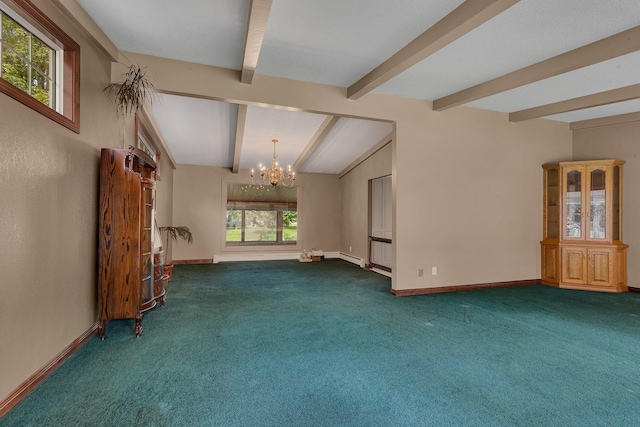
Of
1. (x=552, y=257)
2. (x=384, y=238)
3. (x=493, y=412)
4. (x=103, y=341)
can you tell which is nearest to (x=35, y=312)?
(x=103, y=341)

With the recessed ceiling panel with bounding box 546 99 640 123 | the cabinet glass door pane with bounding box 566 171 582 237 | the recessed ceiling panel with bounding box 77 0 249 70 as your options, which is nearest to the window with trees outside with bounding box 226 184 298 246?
the recessed ceiling panel with bounding box 77 0 249 70

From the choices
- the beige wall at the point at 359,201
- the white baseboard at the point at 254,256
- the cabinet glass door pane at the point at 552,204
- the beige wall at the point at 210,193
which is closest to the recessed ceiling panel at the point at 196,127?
the beige wall at the point at 210,193

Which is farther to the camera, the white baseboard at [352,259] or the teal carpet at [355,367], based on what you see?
the white baseboard at [352,259]

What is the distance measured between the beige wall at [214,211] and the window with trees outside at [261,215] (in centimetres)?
24

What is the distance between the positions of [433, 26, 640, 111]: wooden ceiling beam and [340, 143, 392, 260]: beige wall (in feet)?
8.72

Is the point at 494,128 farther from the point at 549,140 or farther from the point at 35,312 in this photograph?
the point at 35,312

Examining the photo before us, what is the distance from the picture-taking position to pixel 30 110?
208 centimetres

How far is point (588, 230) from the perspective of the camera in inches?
204

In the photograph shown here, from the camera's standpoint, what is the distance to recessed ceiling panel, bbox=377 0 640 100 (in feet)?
8.91

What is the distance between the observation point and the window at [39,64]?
6.58ft

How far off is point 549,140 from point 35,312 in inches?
293

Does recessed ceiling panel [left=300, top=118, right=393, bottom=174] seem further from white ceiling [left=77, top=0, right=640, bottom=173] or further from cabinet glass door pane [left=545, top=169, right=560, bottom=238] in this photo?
cabinet glass door pane [left=545, top=169, right=560, bottom=238]

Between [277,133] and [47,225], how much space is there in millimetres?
4617

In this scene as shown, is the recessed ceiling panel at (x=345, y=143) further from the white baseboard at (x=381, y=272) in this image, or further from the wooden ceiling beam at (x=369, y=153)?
the white baseboard at (x=381, y=272)
